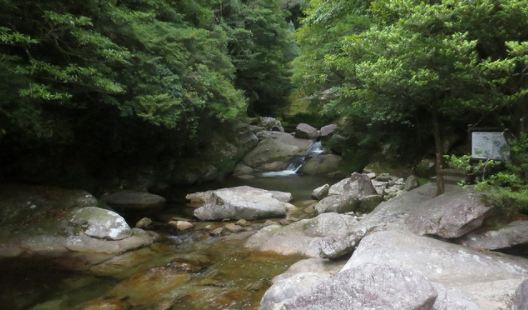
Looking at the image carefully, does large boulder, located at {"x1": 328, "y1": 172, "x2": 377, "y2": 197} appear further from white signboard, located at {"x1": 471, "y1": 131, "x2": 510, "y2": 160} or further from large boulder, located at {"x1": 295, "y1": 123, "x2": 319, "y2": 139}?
large boulder, located at {"x1": 295, "y1": 123, "x2": 319, "y2": 139}

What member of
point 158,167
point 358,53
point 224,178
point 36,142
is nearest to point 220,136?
point 224,178

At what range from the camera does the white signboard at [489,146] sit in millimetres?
6750

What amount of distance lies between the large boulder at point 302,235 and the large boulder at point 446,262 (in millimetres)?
1830

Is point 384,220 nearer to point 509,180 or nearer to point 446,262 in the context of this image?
point 446,262

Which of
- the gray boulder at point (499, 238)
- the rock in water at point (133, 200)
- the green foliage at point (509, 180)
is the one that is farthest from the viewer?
the rock in water at point (133, 200)

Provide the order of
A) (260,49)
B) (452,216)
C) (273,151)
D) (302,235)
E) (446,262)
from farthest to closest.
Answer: (260,49), (273,151), (302,235), (452,216), (446,262)

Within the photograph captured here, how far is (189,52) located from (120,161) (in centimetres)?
458

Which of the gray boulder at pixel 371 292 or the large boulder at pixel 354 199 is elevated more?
the gray boulder at pixel 371 292

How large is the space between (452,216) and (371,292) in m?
3.28

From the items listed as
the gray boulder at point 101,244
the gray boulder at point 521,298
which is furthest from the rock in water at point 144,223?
the gray boulder at point 521,298

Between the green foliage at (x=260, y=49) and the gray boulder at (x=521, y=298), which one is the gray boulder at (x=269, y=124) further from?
the gray boulder at (x=521, y=298)

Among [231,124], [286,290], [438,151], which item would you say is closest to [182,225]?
[286,290]

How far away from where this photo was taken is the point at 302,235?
8656mm

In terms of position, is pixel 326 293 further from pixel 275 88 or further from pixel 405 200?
pixel 275 88
